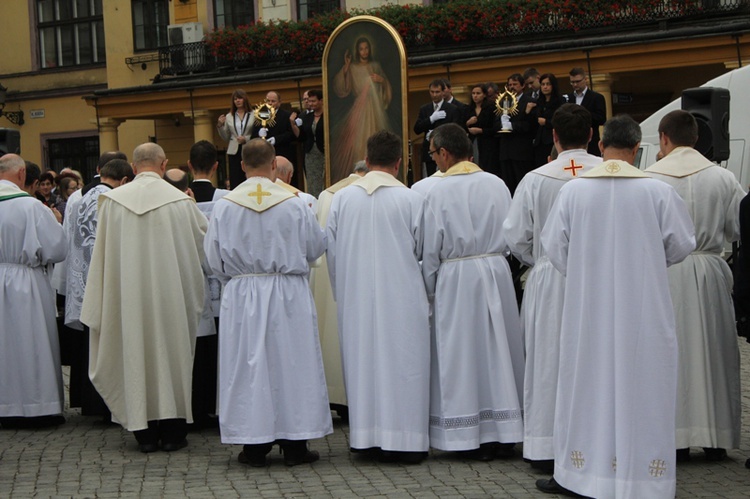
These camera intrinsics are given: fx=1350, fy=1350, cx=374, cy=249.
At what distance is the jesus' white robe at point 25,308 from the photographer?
10992 mm

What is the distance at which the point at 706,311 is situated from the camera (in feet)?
28.8

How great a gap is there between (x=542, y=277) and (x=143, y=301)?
3038 millimetres

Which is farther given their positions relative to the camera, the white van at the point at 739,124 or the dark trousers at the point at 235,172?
the dark trousers at the point at 235,172

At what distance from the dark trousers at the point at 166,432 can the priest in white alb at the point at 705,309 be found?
3.55 meters

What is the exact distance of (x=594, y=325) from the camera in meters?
7.59


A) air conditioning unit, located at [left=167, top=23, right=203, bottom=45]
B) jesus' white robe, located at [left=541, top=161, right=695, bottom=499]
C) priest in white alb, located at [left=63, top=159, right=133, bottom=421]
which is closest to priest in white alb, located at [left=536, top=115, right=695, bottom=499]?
jesus' white robe, located at [left=541, top=161, right=695, bottom=499]

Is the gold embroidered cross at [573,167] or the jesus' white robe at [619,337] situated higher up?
the gold embroidered cross at [573,167]

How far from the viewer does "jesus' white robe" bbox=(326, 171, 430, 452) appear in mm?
9008

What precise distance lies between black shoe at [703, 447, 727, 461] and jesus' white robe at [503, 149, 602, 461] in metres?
1.15

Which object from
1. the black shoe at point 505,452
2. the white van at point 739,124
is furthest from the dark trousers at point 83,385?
the white van at point 739,124

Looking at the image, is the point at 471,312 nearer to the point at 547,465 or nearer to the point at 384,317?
the point at 384,317

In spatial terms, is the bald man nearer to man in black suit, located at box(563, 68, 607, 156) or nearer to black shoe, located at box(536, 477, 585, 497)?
black shoe, located at box(536, 477, 585, 497)

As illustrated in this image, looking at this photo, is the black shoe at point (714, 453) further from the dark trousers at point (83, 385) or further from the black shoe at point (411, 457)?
the dark trousers at point (83, 385)

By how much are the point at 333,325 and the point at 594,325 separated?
359cm
